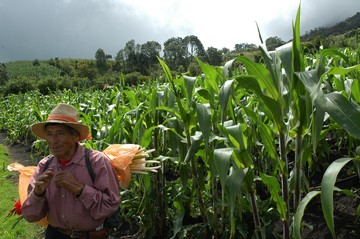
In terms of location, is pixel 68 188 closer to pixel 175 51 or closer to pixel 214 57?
pixel 214 57

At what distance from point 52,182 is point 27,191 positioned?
0.29 metres

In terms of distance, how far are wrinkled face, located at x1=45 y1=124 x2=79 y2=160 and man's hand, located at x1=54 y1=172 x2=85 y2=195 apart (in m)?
0.16

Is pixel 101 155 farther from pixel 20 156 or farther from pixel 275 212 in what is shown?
pixel 20 156

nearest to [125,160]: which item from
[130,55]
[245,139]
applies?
[245,139]

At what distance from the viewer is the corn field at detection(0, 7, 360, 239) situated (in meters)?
1.38

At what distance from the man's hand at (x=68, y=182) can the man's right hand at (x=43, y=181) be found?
0.12 ft

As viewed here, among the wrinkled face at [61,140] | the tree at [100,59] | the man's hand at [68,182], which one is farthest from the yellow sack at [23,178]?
the tree at [100,59]

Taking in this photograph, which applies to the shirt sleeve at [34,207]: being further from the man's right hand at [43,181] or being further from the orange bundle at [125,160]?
the orange bundle at [125,160]

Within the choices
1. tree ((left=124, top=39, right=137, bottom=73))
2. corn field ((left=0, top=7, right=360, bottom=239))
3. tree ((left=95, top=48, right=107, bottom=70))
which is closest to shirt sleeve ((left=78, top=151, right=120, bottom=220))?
corn field ((left=0, top=7, right=360, bottom=239))

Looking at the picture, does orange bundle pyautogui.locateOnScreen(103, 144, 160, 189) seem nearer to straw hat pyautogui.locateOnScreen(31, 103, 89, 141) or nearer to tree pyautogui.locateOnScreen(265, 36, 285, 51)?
straw hat pyautogui.locateOnScreen(31, 103, 89, 141)

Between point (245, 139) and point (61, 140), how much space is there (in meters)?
1.07

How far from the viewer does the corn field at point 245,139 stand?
138 centimetres

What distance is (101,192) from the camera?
2088mm

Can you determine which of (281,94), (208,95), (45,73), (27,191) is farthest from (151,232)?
(45,73)
